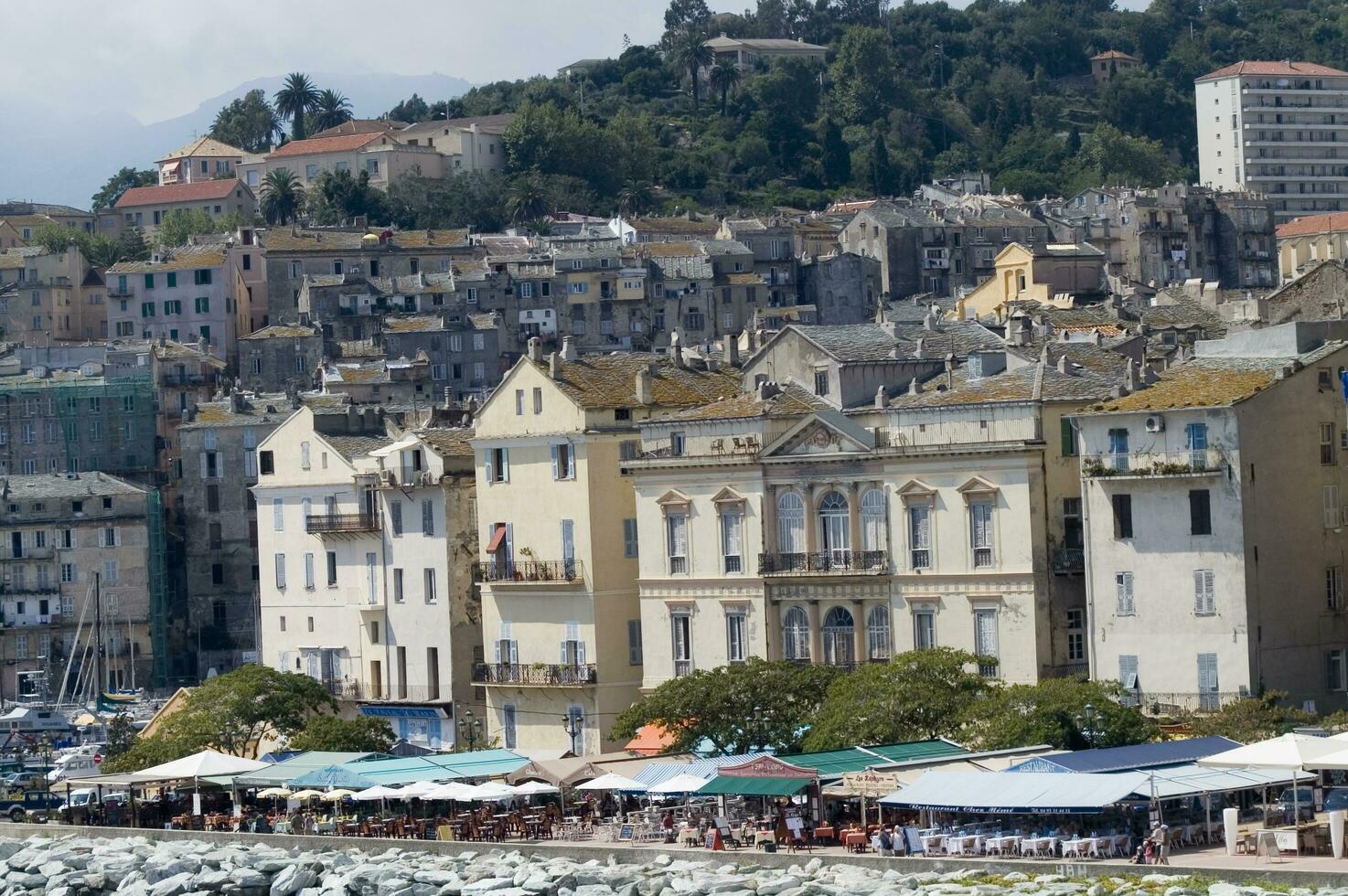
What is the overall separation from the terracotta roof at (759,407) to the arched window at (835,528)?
236 centimetres

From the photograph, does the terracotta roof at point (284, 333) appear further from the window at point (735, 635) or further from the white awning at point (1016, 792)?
the white awning at point (1016, 792)

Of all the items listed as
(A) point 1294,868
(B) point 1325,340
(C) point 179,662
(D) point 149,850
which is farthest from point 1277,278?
(A) point 1294,868

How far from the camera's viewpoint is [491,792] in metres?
64.4

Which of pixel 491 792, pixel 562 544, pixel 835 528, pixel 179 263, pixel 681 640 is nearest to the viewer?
pixel 491 792

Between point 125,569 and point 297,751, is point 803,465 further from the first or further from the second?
point 125,569

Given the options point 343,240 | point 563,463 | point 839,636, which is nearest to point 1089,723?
point 839,636

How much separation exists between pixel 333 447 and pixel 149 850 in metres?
23.6

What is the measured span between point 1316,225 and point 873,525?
127630mm

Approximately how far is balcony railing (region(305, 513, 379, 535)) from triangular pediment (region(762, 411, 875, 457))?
57.6ft

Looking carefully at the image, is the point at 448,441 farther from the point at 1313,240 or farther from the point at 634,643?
the point at 1313,240

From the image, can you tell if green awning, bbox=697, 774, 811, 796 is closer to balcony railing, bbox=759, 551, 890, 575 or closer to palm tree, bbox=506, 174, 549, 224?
balcony railing, bbox=759, 551, 890, 575

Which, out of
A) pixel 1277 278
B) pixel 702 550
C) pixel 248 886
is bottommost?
pixel 248 886

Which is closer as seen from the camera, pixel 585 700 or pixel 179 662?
pixel 585 700

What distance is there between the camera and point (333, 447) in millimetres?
89938
